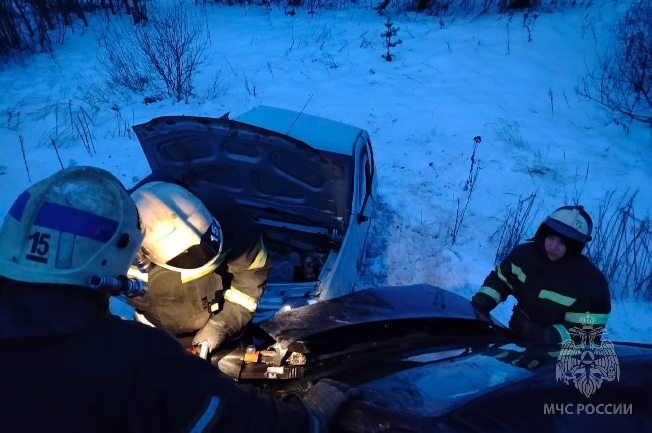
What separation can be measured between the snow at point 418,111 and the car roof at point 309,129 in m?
1.49

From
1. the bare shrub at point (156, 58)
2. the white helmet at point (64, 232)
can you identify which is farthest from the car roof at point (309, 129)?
the bare shrub at point (156, 58)

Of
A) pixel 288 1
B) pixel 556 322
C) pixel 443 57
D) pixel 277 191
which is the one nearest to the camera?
pixel 556 322

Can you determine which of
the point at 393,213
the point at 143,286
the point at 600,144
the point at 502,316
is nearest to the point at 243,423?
the point at 143,286

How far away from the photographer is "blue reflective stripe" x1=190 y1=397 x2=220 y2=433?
3.85 ft

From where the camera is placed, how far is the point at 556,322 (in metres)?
2.90

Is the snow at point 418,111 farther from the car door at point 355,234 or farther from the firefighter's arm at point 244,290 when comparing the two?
the firefighter's arm at point 244,290

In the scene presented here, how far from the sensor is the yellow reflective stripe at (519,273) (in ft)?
10.0

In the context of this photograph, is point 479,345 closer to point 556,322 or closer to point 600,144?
point 556,322

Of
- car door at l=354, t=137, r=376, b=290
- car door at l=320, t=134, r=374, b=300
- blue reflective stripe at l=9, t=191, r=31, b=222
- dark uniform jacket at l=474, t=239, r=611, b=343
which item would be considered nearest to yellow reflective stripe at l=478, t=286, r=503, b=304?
dark uniform jacket at l=474, t=239, r=611, b=343

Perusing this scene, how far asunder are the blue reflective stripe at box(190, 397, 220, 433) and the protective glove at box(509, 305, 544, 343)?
2.17m

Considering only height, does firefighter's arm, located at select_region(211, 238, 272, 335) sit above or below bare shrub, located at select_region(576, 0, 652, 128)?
below

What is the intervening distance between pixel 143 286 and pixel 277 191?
97.8 inches

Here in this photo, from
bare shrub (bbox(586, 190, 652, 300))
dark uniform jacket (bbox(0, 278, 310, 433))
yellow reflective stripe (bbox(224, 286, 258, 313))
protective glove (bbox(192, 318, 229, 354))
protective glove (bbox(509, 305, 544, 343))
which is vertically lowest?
bare shrub (bbox(586, 190, 652, 300))

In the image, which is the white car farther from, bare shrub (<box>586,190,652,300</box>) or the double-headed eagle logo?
bare shrub (<box>586,190,652,300</box>)
